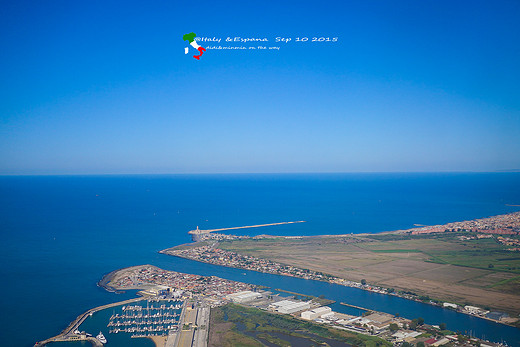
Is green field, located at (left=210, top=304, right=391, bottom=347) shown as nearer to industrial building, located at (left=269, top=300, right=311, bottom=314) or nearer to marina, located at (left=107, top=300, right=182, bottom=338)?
industrial building, located at (left=269, top=300, right=311, bottom=314)

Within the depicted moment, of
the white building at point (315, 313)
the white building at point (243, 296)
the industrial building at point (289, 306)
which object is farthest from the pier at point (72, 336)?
the white building at point (315, 313)

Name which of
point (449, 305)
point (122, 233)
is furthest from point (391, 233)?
point (122, 233)

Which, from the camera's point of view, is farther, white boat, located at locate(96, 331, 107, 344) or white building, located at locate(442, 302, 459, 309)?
white building, located at locate(442, 302, 459, 309)

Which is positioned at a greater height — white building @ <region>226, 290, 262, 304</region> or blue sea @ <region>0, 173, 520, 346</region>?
blue sea @ <region>0, 173, 520, 346</region>

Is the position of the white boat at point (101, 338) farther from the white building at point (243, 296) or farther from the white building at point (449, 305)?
the white building at point (449, 305)

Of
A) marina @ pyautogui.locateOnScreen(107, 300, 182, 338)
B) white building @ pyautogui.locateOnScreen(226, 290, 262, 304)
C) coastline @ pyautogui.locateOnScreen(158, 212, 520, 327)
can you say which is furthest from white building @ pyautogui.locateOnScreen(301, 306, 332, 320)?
marina @ pyautogui.locateOnScreen(107, 300, 182, 338)

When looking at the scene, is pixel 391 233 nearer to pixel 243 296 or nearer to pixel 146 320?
pixel 243 296

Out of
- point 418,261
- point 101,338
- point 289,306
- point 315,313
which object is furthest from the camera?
point 418,261

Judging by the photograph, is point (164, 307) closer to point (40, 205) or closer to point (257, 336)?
point (257, 336)

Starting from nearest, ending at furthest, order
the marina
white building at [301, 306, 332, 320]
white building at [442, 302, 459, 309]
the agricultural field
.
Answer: the marina < white building at [301, 306, 332, 320] < white building at [442, 302, 459, 309] < the agricultural field
